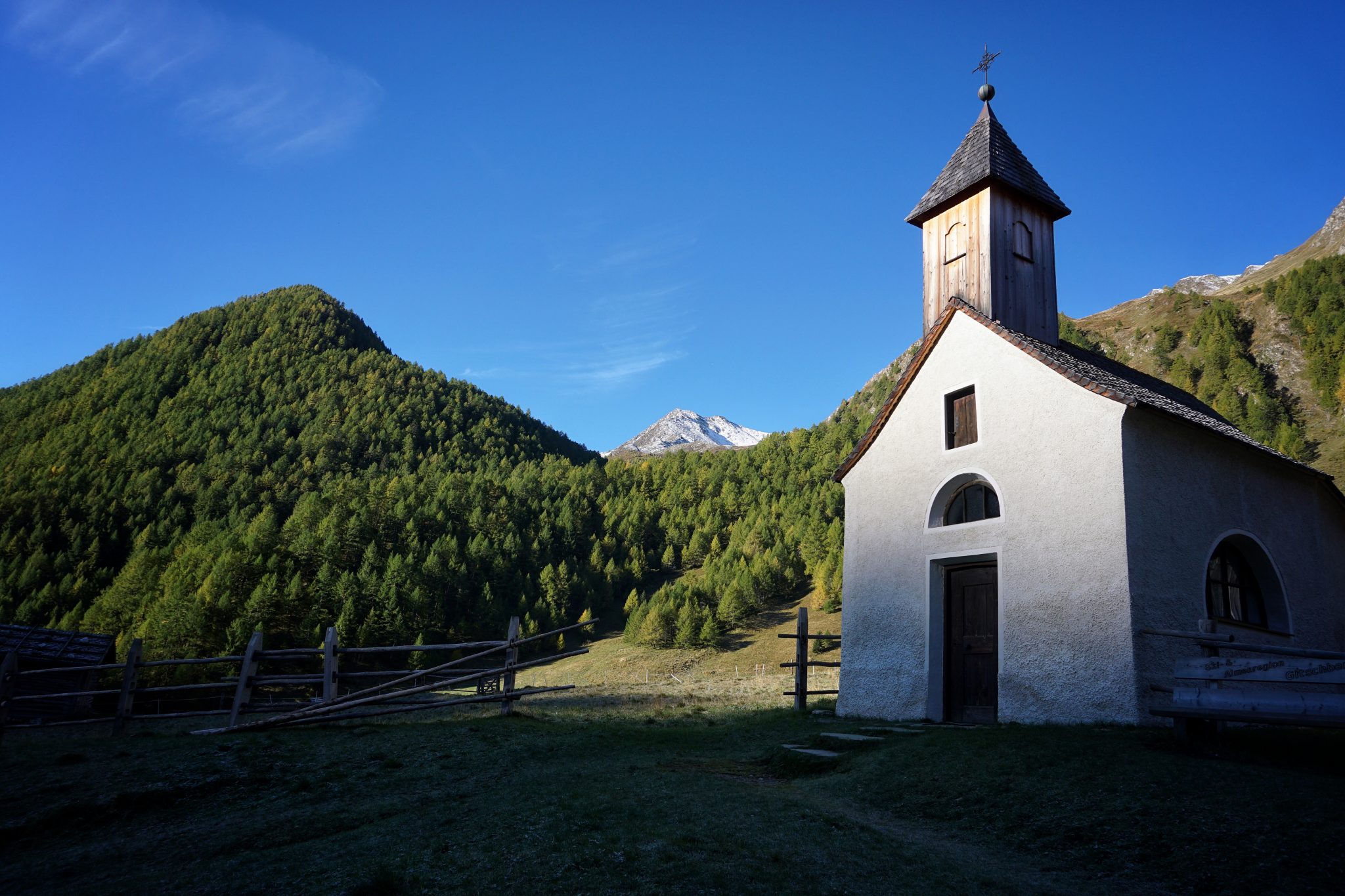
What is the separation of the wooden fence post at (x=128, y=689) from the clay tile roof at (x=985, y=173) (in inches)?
778

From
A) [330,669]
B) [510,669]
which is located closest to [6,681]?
[330,669]

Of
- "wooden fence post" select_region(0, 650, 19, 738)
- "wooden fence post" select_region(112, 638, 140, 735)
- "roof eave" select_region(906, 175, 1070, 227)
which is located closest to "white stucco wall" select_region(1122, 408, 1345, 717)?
"roof eave" select_region(906, 175, 1070, 227)

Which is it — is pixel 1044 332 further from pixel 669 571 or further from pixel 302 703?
pixel 669 571

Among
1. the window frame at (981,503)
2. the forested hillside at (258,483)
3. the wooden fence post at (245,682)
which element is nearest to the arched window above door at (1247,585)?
the window frame at (981,503)

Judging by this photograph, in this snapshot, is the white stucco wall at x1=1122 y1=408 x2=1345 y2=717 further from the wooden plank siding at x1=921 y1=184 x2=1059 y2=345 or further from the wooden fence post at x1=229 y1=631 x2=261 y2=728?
the wooden fence post at x1=229 y1=631 x2=261 y2=728

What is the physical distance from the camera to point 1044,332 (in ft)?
56.2

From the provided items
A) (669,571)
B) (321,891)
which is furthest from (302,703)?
(669,571)

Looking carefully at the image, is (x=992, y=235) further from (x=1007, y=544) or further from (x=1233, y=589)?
(x=1233, y=589)

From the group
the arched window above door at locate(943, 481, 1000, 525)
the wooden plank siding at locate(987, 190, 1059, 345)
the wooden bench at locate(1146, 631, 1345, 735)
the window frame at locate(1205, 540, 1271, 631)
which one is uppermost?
the wooden plank siding at locate(987, 190, 1059, 345)

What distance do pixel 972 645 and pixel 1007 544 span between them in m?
2.18

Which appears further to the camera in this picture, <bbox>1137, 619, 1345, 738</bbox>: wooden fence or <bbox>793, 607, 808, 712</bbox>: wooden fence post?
<bbox>793, 607, 808, 712</bbox>: wooden fence post

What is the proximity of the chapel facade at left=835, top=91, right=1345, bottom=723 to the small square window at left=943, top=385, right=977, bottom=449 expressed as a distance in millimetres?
39

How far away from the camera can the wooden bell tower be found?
54.2 feet

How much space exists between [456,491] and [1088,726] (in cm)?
8423
